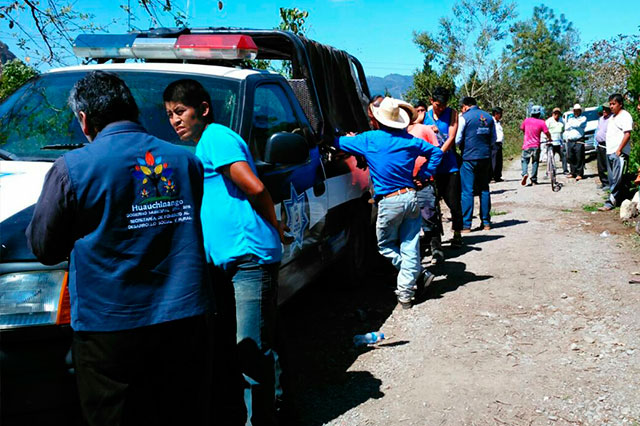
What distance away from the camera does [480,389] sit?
166 inches

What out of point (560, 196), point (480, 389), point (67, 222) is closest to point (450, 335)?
point (480, 389)

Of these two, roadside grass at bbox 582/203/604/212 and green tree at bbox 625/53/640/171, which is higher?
green tree at bbox 625/53/640/171

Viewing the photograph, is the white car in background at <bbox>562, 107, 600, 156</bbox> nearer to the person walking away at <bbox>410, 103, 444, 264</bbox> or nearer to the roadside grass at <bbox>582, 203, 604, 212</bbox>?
the roadside grass at <bbox>582, 203, 604, 212</bbox>

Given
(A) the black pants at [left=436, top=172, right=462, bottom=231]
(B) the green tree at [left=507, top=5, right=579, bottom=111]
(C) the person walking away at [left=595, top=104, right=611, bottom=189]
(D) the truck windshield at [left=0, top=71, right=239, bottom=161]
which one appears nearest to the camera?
(D) the truck windshield at [left=0, top=71, right=239, bottom=161]

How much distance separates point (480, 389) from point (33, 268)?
9.58ft

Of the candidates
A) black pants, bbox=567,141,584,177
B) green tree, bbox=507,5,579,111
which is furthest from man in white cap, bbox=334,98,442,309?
green tree, bbox=507,5,579,111

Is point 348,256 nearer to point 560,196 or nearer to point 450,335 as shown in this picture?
point 450,335

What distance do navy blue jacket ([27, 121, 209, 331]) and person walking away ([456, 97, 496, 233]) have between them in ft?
25.4

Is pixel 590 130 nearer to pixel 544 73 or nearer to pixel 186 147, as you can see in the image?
pixel 186 147

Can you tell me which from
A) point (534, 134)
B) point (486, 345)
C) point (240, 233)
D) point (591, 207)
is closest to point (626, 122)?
point (591, 207)

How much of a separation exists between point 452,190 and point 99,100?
6.57 m

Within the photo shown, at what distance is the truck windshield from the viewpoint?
12.2ft

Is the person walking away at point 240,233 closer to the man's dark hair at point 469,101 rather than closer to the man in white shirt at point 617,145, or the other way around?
the man's dark hair at point 469,101

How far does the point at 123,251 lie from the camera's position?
2.33 m
